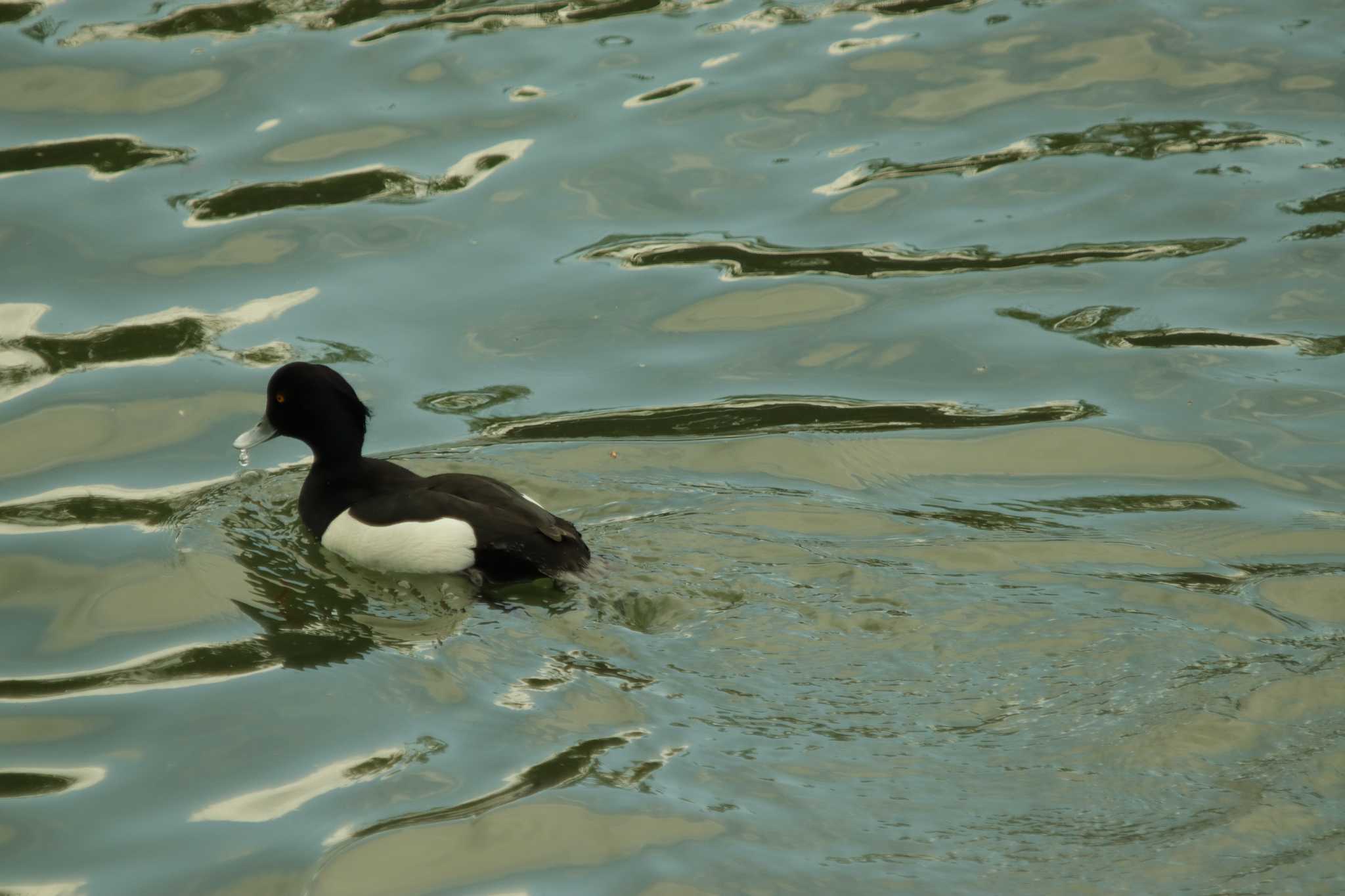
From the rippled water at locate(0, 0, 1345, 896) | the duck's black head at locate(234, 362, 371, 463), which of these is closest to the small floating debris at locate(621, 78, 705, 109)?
the rippled water at locate(0, 0, 1345, 896)

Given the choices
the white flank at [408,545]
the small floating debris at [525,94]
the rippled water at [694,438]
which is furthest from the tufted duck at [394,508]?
the small floating debris at [525,94]

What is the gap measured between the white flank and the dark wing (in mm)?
163

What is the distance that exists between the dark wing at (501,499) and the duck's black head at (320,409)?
0.48m

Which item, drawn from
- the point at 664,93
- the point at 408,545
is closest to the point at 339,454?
the point at 408,545

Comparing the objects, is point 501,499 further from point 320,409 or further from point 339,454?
point 320,409

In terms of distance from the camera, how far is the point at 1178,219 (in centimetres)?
1026

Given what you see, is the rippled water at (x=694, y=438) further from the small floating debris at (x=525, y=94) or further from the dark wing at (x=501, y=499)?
the dark wing at (x=501, y=499)

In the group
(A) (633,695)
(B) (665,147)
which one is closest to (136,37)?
(B) (665,147)

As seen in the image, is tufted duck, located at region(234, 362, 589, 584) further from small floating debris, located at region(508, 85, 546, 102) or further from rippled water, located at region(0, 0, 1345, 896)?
small floating debris, located at region(508, 85, 546, 102)

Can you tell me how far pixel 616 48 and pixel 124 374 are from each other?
203 inches

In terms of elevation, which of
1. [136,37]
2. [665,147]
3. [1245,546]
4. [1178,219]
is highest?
[136,37]

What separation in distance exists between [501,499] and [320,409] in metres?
1.10

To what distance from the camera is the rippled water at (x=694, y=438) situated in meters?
5.26

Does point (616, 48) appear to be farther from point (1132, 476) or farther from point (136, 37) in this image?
point (1132, 476)
